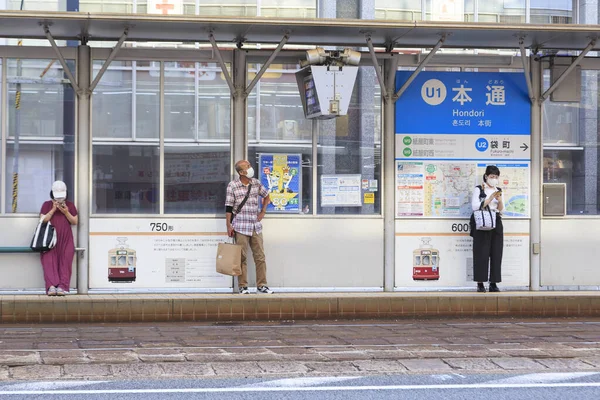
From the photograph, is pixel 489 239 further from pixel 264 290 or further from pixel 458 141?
pixel 264 290

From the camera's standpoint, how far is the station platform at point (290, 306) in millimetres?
12906

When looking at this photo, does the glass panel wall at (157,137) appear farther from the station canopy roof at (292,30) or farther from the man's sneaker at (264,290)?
the man's sneaker at (264,290)

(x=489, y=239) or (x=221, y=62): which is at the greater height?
(x=221, y=62)

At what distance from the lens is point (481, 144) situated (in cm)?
1444

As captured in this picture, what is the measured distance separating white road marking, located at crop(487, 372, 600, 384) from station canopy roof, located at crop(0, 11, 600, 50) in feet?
18.0

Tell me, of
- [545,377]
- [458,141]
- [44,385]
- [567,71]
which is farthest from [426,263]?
[44,385]

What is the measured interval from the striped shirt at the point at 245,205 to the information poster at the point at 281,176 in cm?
34

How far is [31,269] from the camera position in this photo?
1355 cm

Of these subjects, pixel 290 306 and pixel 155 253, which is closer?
pixel 290 306

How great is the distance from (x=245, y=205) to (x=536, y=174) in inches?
156

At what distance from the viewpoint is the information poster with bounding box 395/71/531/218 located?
47.0ft

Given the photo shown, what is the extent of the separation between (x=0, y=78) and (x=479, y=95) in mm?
6177

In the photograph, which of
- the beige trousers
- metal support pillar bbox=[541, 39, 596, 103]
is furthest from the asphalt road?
metal support pillar bbox=[541, 39, 596, 103]

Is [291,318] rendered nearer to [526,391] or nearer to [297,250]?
[297,250]
